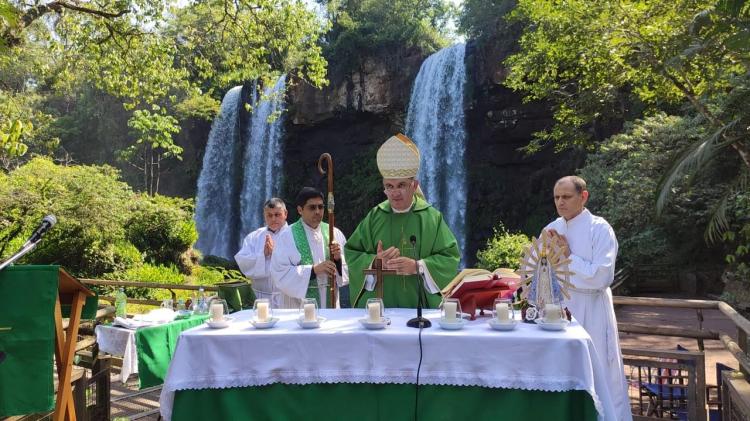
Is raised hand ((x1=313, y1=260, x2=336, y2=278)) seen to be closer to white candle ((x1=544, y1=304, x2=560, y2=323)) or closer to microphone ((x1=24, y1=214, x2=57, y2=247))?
white candle ((x1=544, y1=304, x2=560, y2=323))

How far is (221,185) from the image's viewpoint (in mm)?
27109

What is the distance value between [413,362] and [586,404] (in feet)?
2.89

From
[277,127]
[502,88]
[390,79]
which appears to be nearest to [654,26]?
[502,88]

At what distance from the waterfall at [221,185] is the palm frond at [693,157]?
2118cm

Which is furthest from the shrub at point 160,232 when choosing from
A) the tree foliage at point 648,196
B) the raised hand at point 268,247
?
the raised hand at point 268,247

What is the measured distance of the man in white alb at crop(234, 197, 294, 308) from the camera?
5.59 m

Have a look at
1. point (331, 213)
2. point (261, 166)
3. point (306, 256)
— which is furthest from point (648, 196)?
point (261, 166)

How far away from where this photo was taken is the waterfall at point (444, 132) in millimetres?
22062

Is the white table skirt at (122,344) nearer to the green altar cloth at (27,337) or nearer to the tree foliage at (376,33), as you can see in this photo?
the green altar cloth at (27,337)

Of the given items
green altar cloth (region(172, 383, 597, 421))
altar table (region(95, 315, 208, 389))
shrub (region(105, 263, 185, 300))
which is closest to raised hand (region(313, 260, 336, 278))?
altar table (region(95, 315, 208, 389))

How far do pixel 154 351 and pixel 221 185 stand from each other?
907 inches

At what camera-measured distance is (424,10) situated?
30.9 meters

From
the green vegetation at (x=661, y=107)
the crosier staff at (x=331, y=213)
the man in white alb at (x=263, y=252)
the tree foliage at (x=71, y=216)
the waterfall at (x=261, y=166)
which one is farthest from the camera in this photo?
the waterfall at (x=261, y=166)

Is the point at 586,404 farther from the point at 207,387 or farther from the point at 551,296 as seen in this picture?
the point at 207,387
